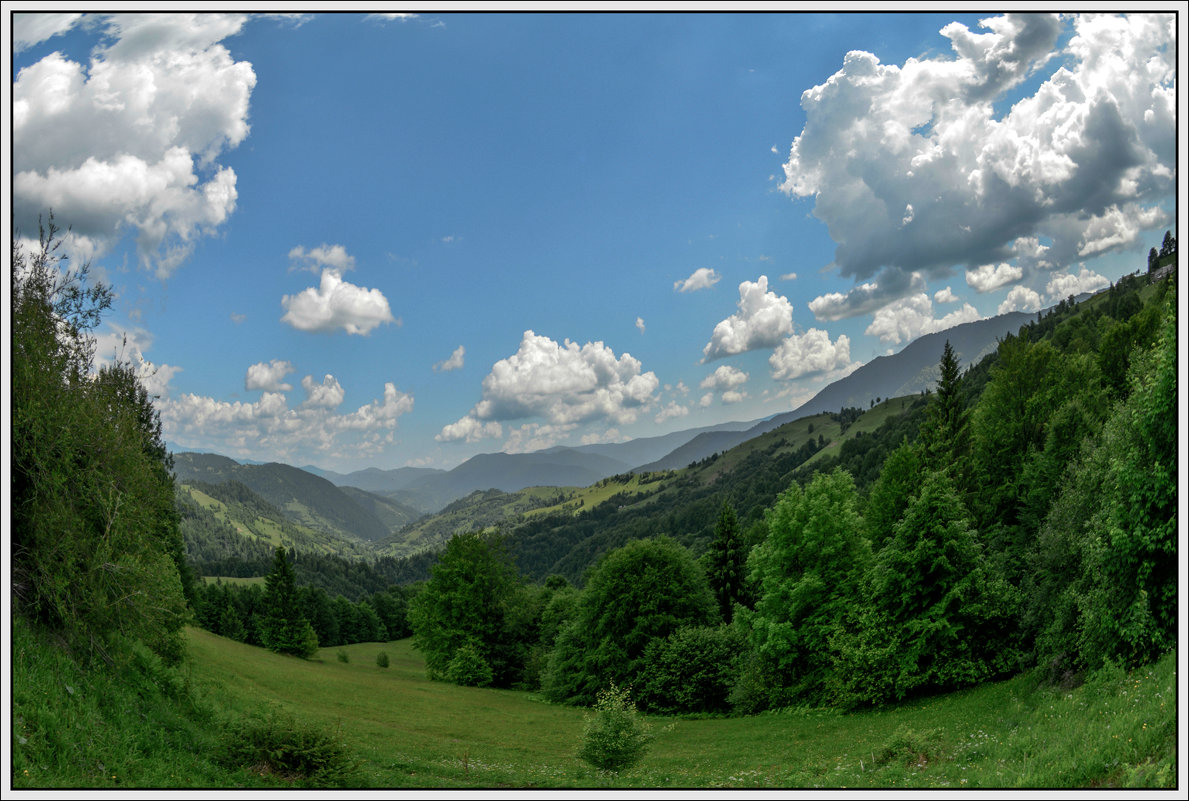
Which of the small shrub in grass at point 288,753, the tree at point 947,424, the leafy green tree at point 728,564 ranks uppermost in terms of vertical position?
the tree at point 947,424

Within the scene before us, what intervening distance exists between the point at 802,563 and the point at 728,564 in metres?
17.2

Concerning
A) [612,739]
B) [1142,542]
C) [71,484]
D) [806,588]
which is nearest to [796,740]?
[806,588]

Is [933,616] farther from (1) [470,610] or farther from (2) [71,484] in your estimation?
(1) [470,610]

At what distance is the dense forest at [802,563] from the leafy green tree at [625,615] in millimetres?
187

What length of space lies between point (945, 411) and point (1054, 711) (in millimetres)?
36046

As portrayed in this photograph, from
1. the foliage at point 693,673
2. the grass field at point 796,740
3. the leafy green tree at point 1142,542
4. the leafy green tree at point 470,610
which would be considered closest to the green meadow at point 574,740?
the grass field at point 796,740

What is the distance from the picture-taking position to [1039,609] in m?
24.4

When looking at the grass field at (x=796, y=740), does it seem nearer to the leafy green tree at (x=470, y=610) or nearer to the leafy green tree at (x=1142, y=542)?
the leafy green tree at (x=1142, y=542)

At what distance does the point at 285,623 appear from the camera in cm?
6825

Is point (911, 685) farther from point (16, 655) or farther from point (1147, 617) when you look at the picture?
point (16, 655)

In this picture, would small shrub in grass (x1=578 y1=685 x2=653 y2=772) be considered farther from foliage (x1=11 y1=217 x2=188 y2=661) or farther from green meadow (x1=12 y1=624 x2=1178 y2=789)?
foliage (x1=11 y1=217 x2=188 y2=661)

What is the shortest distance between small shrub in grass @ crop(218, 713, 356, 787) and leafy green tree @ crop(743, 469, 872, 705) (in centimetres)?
2852

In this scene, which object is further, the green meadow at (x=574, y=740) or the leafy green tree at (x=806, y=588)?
the leafy green tree at (x=806, y=588)

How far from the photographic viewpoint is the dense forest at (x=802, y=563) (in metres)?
13.0
